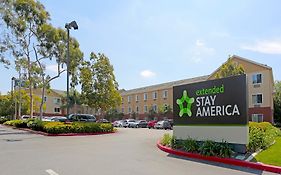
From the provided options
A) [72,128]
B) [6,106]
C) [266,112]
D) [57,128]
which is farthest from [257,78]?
[6,106]

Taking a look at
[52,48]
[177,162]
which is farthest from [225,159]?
[52,48]

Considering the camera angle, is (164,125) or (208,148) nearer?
(208,148)

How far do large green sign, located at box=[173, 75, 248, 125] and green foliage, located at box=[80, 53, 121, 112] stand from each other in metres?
16.9

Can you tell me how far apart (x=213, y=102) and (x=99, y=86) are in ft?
64.1

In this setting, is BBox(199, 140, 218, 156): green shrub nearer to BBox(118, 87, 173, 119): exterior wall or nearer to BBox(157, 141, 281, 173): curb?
BBox(157, 141, 281, 173): curb

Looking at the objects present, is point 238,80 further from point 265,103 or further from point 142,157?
point 265,103

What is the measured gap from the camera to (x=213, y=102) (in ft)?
40.4

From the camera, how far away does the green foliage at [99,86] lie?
99.9 feet

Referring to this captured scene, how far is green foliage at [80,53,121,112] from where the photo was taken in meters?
30.5

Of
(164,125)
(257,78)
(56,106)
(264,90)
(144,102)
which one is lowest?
(164,125)

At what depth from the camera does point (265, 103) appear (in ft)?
137

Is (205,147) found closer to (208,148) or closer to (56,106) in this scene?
(208,148)

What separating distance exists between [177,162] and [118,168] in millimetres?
2424

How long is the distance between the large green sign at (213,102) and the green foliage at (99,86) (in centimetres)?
1685
